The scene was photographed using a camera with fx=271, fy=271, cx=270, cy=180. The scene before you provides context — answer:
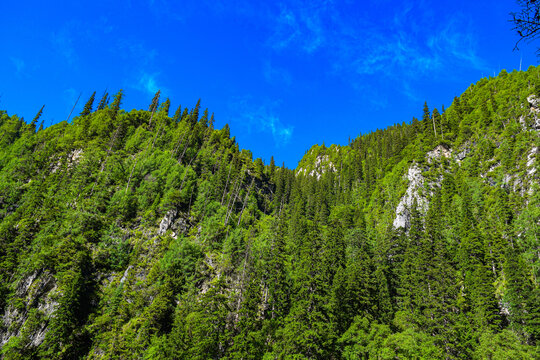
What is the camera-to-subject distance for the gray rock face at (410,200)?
6638 cm

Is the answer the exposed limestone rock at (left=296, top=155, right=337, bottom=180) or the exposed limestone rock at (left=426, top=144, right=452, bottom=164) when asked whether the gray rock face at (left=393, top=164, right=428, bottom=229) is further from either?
the exposed limestone rock at (left=296, top=155, right=337, bottom=180)

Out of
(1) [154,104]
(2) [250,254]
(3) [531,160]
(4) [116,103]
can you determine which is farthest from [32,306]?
(3) [531,160]

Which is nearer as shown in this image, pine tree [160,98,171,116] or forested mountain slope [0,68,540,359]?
forested mountain slope [0,68,540,359]

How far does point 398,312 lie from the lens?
131 ft

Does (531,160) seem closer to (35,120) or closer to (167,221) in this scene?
(167,221)

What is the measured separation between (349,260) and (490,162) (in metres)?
43.0

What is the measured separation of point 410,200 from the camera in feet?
228

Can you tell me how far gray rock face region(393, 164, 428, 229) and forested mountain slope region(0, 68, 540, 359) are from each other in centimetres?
39

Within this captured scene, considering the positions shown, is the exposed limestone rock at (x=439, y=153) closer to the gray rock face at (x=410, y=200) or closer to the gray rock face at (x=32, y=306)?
the gray rock face at (x=410, y=200)

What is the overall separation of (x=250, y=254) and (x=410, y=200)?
141 feet

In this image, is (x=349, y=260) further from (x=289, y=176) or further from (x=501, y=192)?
(x=289, y=176)

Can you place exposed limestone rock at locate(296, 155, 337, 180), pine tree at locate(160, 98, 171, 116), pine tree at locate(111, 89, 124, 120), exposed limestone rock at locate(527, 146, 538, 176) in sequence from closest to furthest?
1. exposed limestone rock at locate(527, 146, 538, 176)
2. pine tree at locate(111, 89, 124, 120)
3. pine tree at locate(160, 98, 171, 116)
4. exposed limestone rock at locate(296, 155, 337, 180)

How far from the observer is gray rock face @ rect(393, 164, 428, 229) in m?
66.4

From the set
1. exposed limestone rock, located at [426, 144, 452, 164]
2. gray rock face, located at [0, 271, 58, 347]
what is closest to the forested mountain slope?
gray rock face, located at [0, 271, 58, 347]
